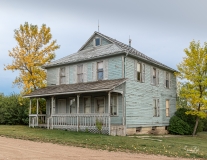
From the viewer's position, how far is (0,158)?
27.5 feet

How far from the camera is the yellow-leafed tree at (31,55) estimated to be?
26922mm

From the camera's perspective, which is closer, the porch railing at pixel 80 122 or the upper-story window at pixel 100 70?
the porch railing at pixel 80 122

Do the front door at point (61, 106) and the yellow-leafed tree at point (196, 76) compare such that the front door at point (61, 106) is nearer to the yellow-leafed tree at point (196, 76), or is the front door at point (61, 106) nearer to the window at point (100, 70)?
the window at point (100, 70)

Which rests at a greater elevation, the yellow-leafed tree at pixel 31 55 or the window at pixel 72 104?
the yellow-leafed tree at pixel 31 55

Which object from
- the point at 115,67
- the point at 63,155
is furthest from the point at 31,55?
the point at 63,155

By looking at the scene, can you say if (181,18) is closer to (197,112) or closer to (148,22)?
(148,22)

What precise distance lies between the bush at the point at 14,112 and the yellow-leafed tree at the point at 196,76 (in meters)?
16.2

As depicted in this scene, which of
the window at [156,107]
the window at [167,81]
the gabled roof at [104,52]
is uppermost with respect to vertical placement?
the gabled roof at [104,52]

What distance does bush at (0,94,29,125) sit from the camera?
27.6 metres

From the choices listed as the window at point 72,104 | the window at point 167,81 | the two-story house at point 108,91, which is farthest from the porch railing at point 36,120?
the window at point 167,81

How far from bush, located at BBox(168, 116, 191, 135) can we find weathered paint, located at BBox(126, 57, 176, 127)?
1.87 ft

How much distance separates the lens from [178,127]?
24.3 m

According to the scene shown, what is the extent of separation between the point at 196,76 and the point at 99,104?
9306 millimetres

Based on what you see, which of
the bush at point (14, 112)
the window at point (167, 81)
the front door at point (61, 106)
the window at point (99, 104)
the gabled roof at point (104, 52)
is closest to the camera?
the gabled roof at point (104, 52)
